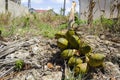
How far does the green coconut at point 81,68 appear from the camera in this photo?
2818 mm

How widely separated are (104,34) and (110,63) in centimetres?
81

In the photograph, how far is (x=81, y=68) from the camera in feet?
9.25

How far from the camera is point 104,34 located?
3.84 m

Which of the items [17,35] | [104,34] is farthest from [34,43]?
[104,34]

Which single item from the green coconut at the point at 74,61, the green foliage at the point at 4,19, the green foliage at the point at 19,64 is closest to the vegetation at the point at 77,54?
the green coconut at the point at 74,61

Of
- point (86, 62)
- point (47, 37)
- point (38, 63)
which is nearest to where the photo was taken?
point (86, 62)

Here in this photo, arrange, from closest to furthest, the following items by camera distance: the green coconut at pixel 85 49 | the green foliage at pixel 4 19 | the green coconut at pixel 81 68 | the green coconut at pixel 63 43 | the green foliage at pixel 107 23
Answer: the green coconut at pixel 81 68 → the green coconut at pixel 85 49 → the green coconut at pixel 63 43 → the green foliage at pixel 107 23 → the green foliage at pixel 4 19

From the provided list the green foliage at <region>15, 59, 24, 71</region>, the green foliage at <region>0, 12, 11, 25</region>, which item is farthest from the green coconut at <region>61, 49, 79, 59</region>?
the green foliage at <region>0, 12, 11, 25</region>

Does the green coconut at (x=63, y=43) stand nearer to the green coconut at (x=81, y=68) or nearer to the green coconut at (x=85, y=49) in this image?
the green coconut at (x=85, y=49)

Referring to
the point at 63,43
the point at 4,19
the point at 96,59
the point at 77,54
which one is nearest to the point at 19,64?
the point at 63,43

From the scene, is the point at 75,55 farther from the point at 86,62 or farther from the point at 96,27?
the point at 96,27

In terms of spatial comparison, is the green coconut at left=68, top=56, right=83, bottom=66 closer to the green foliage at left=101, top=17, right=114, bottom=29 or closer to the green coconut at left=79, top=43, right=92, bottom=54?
the green coconut at left=79, top=43, right=92, bottom=54

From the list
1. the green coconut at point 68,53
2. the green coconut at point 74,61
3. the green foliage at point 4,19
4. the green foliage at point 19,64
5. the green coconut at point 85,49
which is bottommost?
the green foliage at point 19,64

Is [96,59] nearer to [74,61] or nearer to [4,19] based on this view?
[74,61]
